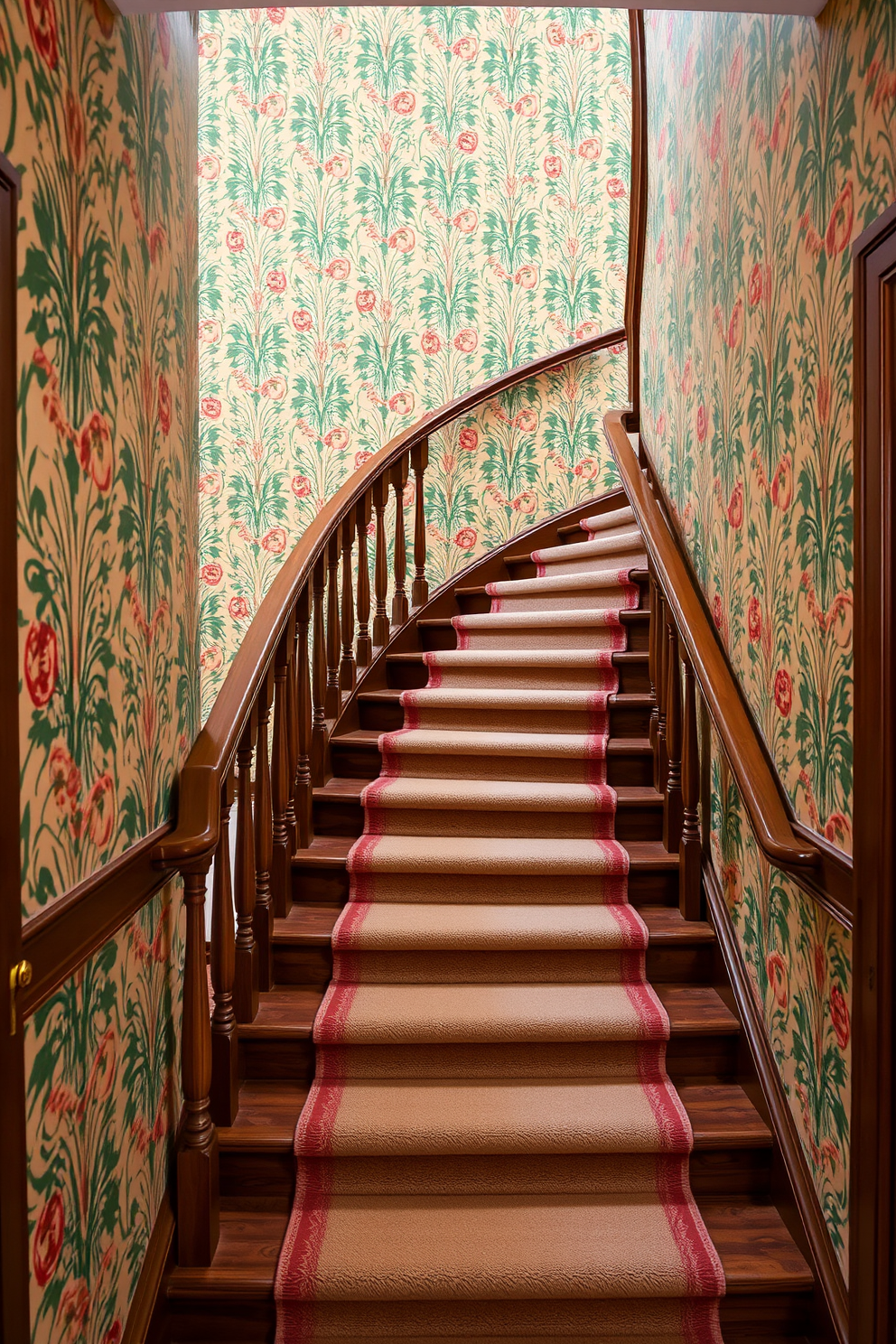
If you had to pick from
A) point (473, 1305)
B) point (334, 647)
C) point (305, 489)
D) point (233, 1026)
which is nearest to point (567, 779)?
point (334, 647)

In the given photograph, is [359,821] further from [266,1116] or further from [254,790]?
[266,1116]

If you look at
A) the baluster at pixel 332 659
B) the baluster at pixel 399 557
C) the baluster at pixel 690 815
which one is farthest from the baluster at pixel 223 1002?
the baluster at pixel 399 557

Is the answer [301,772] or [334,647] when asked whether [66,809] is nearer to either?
[301,772]

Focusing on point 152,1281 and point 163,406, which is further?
point 163,406

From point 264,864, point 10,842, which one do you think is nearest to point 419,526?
point 264,864

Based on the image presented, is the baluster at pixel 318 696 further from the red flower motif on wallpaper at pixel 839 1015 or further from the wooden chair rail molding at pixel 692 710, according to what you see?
the red flower motif on wallpaper at pixel 839 1015

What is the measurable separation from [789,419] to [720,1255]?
61.8 inches

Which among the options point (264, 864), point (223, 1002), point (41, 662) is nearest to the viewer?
point (41, 662)

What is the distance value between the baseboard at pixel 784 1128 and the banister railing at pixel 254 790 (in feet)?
3.58

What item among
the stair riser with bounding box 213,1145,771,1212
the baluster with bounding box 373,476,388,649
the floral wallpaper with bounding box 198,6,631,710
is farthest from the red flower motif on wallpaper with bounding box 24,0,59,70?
the floral wallpaper with bounding box 198,6,631,710

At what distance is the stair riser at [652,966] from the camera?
Answer: 2.20m

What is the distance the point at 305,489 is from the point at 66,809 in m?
3.22

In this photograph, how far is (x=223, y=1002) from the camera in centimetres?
188

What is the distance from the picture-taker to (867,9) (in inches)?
51.5
